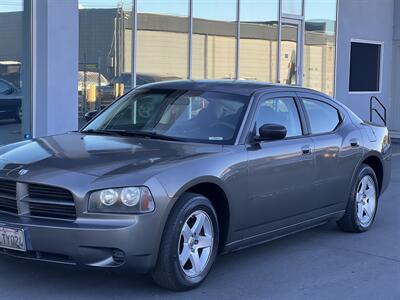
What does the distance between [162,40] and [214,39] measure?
5.04 feet

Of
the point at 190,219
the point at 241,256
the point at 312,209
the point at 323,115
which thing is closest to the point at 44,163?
the point at 190,219

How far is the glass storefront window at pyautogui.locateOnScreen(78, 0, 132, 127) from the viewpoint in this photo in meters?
11.0

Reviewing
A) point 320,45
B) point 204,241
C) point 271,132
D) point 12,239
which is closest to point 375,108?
point 320,45

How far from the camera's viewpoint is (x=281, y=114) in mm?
6426

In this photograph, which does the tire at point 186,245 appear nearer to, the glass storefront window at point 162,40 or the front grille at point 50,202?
the front grille at point 50,202

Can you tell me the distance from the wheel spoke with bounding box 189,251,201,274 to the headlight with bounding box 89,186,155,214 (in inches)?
24.3

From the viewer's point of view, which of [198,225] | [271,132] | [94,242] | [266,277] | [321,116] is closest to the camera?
[94,242]

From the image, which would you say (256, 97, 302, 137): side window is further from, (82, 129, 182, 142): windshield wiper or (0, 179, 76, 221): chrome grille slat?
(0, 179, 76, 221): chrome grille slat

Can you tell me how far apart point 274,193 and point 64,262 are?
77.4 inches

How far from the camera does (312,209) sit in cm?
647

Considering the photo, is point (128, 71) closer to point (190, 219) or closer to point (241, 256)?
point (241, 256)

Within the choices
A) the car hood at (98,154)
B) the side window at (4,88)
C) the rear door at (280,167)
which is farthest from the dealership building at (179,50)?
the rear door at (280,167)

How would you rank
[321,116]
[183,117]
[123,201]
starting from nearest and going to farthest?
1. [123,201]
2. [183,117]
3. [321,116]

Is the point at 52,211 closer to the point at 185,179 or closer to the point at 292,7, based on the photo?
the point at 185,179
